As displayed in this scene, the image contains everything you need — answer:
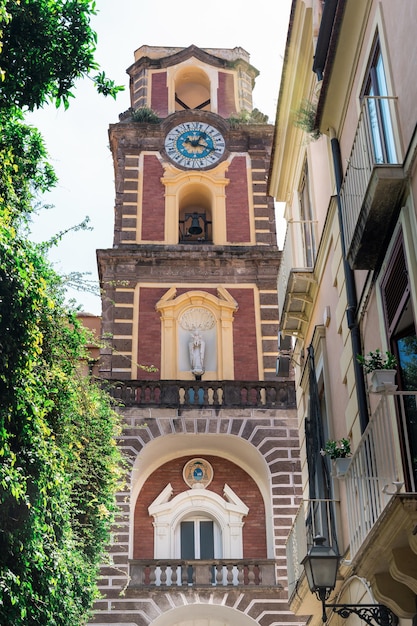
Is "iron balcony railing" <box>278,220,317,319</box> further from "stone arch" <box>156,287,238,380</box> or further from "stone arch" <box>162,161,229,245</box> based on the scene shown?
"stone arch" <box>162,161,229,245</box>

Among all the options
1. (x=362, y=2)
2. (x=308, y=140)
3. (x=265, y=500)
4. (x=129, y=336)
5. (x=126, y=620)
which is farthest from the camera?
(x=129, y=336)

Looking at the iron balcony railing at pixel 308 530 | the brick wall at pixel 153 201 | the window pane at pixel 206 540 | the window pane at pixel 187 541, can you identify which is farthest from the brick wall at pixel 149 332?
the iron balcony railing at pixel 308 530

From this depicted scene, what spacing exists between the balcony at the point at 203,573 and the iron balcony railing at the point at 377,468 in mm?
14753

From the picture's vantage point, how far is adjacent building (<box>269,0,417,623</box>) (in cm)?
803

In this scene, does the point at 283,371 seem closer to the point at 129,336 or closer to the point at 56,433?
the point at 56,433

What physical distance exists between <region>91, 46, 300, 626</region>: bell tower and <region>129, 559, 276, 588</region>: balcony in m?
0.03

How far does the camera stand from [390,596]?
27.4 feet

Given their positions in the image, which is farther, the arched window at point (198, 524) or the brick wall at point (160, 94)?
the brick wall at point (160, 94)

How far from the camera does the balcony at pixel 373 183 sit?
27.6 ft

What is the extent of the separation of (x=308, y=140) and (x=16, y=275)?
5033 mm

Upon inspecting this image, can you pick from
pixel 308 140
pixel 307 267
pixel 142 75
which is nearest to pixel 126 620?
pixel 307 267

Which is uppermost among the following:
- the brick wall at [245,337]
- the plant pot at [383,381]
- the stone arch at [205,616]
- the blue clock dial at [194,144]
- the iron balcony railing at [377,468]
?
the blue clock dial at [194,144]

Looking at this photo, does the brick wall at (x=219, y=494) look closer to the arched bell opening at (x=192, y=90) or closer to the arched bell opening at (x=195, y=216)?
the arched bell opening at (x=195, y=216)

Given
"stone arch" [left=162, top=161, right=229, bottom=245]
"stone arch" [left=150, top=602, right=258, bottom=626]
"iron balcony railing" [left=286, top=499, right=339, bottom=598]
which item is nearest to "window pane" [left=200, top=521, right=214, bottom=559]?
"stone arch" [left=150, top=602, right=258, bottom=626]
